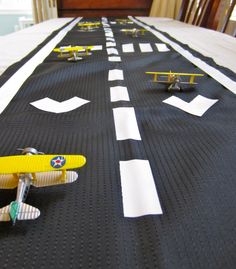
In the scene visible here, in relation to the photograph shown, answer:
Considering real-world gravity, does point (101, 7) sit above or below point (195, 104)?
below

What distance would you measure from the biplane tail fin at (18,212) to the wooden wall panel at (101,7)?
3773mm

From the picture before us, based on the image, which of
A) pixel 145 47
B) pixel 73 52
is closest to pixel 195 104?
pixel 73 52

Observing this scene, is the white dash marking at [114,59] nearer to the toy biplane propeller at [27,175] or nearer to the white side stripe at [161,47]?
the white side stripe at [161,47]

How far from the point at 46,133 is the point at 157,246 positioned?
343 millimetres

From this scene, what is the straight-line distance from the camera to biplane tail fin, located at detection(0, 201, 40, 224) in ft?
1.03

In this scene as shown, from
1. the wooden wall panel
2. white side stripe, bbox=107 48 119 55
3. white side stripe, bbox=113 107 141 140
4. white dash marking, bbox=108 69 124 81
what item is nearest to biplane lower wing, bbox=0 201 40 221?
white side stripe, bbox=113 107 141 140

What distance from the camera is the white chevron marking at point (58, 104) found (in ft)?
2.14

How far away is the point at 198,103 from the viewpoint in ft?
2.25

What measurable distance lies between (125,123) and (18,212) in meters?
0.32

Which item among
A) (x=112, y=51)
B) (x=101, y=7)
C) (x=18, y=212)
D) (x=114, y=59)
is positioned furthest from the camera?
(x=101, y=7)

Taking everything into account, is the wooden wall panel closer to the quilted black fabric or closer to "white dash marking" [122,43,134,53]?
"white dash marking" [122,43,134,53]

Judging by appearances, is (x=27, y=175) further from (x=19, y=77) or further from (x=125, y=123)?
(x=19, y=77)

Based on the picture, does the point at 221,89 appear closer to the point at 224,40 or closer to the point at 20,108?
the point at 20,108

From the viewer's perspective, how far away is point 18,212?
32cm
